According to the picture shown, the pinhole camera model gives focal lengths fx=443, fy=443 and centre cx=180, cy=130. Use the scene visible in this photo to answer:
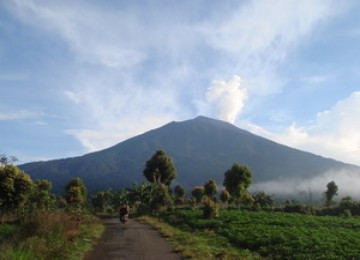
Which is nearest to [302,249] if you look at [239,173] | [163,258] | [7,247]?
[163,258]

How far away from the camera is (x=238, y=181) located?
67312 millimetres

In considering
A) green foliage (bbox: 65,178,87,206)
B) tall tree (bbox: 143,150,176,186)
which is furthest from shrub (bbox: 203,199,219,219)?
tall tree (bbox: 143,150,176,186)

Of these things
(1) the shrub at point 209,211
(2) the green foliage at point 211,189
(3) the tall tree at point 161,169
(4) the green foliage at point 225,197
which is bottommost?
(1) the shrub at point 209,211

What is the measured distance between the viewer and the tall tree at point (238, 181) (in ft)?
220

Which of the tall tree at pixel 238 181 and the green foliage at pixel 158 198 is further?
the tall tree at pixel 238 181

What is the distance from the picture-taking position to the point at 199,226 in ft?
111

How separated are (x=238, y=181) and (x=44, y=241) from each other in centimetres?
5301

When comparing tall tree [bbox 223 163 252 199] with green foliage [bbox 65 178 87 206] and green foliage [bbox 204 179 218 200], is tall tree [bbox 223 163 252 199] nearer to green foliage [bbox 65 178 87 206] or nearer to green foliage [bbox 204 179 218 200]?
green foliage [bbox 204 179 218 200]

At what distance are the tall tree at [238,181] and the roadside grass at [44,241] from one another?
4592cm

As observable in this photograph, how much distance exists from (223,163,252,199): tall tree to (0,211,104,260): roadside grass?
45.9 metres

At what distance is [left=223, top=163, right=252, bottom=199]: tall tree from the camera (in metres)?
67.2

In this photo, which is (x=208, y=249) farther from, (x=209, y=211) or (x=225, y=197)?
(x=225, y=197)

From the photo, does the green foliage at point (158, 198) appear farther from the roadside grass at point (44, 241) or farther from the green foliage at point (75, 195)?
the roadside grass at point (44, 241)

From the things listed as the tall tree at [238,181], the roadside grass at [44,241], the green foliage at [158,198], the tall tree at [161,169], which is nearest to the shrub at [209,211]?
the roadside grass at [44,241]
